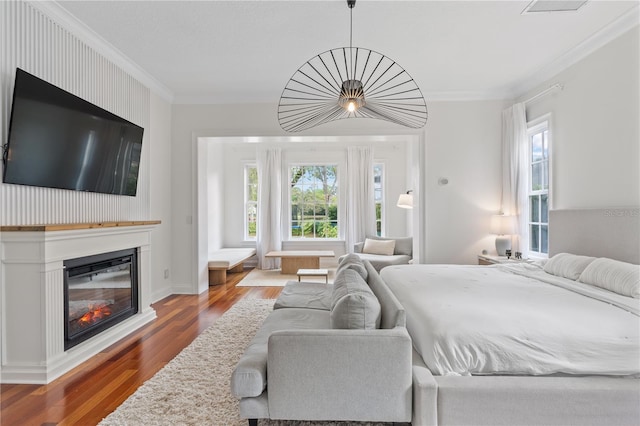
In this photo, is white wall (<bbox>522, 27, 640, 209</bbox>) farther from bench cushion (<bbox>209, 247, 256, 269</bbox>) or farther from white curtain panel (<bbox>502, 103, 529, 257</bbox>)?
bench cushion (<bbox>209, 247, 256, 269</bbox>)

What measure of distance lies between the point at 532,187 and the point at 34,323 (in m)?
5.18

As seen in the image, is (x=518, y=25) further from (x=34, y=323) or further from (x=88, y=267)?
(x=34, y=323)

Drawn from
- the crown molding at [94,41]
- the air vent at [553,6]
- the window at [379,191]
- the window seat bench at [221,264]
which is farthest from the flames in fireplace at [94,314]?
the window at [379,191]

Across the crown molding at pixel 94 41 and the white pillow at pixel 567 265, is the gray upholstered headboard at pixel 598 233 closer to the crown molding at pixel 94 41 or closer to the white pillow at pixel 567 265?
the white pillow at pixel 567 265

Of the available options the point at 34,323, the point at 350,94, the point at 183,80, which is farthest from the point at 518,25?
the point at 34,323

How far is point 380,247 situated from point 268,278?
210 cm

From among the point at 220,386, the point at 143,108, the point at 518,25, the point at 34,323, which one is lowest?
the point at 220,386

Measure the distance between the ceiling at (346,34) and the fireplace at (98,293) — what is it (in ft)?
6.80

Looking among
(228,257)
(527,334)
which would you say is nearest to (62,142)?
(527,334)

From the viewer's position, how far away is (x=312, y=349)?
1.63 m

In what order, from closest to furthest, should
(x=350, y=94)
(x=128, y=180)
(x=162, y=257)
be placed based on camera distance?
1. (x=350, y=94)
2. (x=128, y=180)
3. (x=162, y=257)

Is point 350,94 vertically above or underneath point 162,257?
above

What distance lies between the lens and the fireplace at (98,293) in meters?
2.66

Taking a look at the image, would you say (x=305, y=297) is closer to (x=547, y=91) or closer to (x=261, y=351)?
(x=261, y=351)
